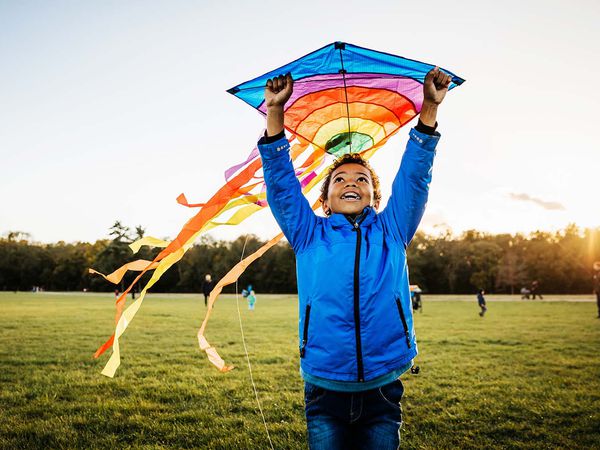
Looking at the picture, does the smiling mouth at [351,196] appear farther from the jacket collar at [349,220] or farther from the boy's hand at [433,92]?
the boy's hand at [433,92]

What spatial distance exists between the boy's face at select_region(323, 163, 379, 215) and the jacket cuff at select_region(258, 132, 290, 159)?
0.43 meters

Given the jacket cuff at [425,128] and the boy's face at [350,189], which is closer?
the jacket cuff at [425,128]

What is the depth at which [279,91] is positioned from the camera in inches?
89.5

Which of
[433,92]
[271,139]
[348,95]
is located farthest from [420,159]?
[348,95]

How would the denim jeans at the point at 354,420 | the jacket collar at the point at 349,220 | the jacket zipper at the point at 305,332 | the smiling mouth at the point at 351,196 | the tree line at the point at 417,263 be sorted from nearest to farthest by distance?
the denim jeans at the point at 354,420, the jacket zipper at the point at 305,332, the jacket collar at the point at 349,220, the smiling mouth at the point at 351,196, the tree line at the point at 417,263

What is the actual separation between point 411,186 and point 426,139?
0.87 ft

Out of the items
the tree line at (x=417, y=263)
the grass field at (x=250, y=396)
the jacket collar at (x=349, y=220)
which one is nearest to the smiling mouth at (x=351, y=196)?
the jacket collar at (x=349, y=220)

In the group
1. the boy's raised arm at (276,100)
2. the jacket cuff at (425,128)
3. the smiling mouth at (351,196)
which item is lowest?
the smiling mouth at (351,196)

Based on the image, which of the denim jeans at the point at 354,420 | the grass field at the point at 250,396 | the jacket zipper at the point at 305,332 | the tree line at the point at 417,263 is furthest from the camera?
the tree line at the point at 417,263

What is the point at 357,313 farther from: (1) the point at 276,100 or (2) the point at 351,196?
(1) the point at 276,100

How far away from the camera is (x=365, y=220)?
235cm

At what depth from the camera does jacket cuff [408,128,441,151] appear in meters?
2.26

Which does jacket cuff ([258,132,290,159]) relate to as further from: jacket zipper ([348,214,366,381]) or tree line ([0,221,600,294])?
tree line ([0,221,600,294])

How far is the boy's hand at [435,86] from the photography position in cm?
226
